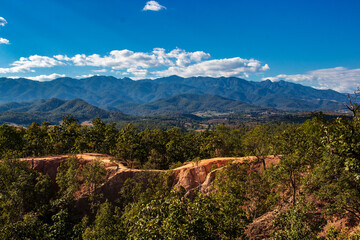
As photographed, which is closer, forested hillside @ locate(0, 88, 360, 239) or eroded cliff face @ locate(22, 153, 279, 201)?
forested hillside @ locate(0, 88, 360, 239)

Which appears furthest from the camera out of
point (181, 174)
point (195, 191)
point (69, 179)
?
point (181, 174)

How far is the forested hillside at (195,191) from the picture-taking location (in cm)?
1270

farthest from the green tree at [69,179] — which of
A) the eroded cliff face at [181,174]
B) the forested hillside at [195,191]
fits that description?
the eroded cliff face at [181,174]

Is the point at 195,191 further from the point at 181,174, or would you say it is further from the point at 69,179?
the point at 69,179

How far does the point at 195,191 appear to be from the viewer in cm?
1994

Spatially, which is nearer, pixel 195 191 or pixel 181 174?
pixel 195 191

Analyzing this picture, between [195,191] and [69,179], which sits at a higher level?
[195,191]

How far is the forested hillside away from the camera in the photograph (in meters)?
12.7

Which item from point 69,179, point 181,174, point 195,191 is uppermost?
point 195,191

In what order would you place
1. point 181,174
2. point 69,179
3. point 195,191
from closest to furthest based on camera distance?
point 195,191 → point 69,179 → point 181,174

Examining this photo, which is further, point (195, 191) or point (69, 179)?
point (69, 179)

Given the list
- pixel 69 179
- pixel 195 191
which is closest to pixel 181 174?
pixel 195 191

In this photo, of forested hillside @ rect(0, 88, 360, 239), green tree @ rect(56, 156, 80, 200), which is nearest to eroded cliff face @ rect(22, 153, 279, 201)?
forested hillside @ rect(0, 88, 360, 239)

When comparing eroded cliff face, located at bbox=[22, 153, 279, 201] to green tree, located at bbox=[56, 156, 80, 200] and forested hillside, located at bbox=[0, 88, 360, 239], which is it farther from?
green tree, located at bbox=[56, 156, 80, 200]
